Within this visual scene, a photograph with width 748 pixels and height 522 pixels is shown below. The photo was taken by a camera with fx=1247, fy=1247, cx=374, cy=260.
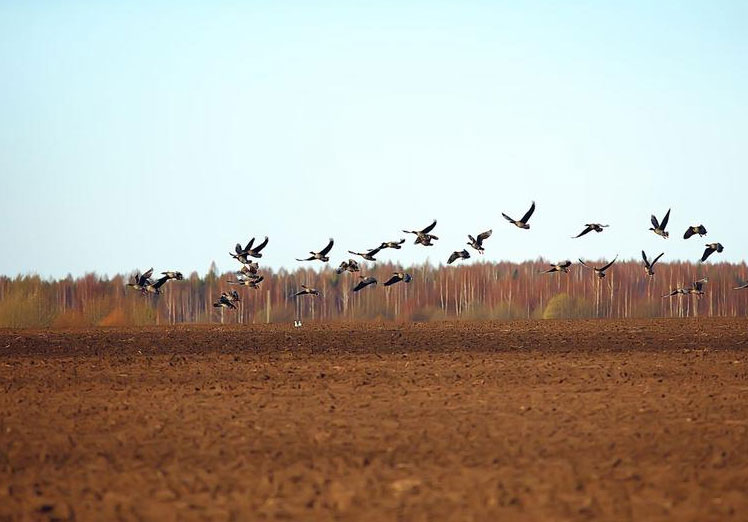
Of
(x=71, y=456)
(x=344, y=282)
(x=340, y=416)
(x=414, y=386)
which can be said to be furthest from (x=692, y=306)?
(x=71, y=456)

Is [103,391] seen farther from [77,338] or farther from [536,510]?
[77,338]

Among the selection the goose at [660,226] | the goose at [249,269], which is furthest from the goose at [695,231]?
the goose at [249,269]

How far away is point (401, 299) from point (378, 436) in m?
60.1

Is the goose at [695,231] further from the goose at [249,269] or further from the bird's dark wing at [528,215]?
the goose at [249,269]

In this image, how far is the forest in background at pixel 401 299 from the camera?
69250mm

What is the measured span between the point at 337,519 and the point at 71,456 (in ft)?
17.5

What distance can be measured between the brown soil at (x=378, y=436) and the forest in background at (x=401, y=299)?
35751mm

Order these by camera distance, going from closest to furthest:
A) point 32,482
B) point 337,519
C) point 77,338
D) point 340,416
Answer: point 337,519 < point 32,482 < point 340,416 < point 77,338

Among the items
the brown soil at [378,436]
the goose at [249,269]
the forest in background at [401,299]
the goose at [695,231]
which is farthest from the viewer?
the forest in background at [401,299]

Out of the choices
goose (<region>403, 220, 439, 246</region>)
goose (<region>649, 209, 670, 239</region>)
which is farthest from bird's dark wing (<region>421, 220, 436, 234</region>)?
goose (<region>649, 209, 670, 239</region>)

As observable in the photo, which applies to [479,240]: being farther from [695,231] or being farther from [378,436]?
[378,436]

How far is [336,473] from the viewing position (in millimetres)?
14641

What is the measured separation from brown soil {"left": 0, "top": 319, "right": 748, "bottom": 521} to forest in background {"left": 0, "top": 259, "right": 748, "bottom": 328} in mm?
35751

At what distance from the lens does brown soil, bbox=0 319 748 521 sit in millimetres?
12875
